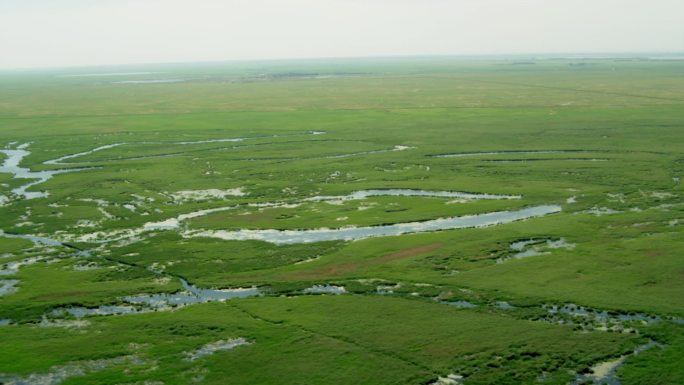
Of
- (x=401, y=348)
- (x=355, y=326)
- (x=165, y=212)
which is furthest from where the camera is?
(x=165, y=212)

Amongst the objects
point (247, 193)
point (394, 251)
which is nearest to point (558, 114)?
point (247, 193)

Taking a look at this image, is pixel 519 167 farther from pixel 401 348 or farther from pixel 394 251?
pixel 401 348

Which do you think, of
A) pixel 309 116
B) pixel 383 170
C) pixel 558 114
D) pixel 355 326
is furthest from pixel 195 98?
pixel 355 326

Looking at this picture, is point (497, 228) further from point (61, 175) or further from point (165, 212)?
point (61, 175)

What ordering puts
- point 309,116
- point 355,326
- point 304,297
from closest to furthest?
point 355,326 → point 304,297 → point 309,116

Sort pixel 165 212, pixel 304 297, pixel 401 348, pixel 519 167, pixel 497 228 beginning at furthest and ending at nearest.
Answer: pixel 519 167, pixel 165 212, pixel 497 228, pixel 304 297, pixel 401 348

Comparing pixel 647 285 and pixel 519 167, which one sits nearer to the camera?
pixel 647 285
